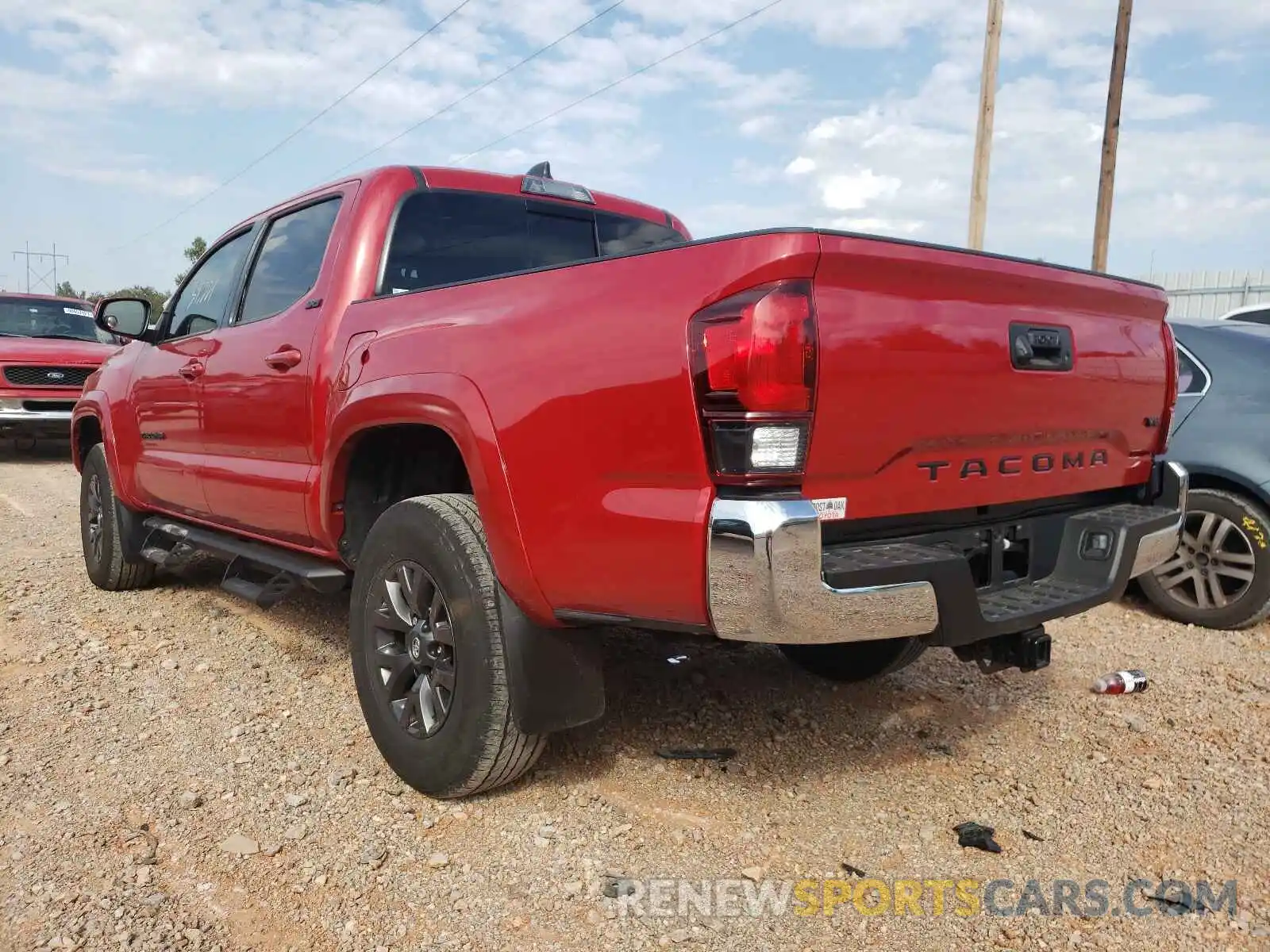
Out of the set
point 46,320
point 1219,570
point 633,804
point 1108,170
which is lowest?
point 633,804

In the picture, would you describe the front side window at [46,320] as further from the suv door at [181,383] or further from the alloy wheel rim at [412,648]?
the alloy wheel rim at [412,648]

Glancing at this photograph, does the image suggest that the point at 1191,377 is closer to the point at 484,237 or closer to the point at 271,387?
the point at 484,237

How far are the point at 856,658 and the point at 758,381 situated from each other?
74.0 inches

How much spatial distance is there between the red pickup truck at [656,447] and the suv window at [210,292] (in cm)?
58

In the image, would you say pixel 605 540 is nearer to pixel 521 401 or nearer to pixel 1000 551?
pixel 521 401

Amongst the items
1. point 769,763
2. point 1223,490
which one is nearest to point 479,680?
point 769,763

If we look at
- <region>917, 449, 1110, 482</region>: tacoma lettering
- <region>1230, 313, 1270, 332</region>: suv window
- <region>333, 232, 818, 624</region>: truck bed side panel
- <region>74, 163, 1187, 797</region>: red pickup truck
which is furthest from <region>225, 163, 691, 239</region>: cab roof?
<region>1230, 313, 1270, 332</region>: suv window

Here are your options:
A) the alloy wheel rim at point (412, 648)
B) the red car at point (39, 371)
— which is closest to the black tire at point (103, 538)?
the alloy wheel rim at point (412, 648)

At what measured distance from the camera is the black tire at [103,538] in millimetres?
5188

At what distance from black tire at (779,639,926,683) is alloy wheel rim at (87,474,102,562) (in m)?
3.91

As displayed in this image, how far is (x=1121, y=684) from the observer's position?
147 inches

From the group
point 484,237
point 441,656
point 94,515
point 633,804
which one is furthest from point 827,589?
point 94,515

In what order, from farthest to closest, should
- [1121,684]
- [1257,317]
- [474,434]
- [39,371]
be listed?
[39,371], [1257,317], [1121,684], [474,434]

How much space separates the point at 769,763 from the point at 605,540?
1.23 m
